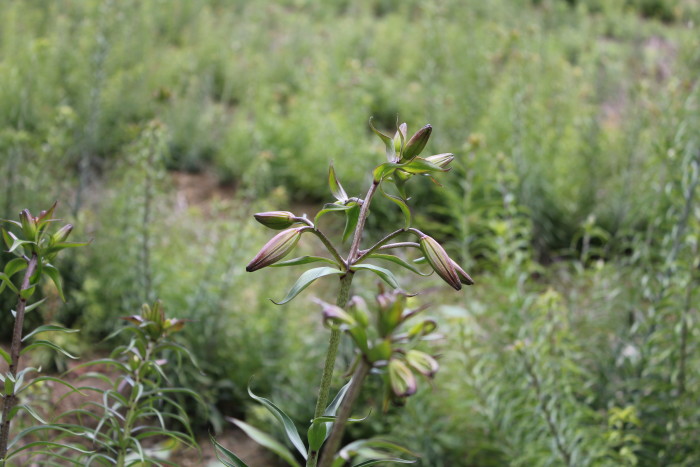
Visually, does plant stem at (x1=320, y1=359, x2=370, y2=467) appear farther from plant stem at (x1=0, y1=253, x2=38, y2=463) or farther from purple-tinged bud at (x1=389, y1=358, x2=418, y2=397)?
plant stem at (x1=0, y1=253, x2=38, y2=463)

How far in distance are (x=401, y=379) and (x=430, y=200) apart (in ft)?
12.6

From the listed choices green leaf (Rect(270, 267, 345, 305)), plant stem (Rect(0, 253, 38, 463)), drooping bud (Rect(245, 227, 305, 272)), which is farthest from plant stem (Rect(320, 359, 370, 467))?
plant stem (Rect(0, 253, 38, 463))

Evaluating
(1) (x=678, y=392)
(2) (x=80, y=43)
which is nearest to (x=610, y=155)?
(1) (x=678, y=392)

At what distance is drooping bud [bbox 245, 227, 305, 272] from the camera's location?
36.4 inches

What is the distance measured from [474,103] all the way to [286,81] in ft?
7.62

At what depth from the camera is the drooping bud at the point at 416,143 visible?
89 centimetres

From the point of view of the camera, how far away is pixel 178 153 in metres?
5.02

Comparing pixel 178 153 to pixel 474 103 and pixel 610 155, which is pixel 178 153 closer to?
pixel 474 103

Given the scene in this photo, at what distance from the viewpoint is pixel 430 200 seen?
447cm

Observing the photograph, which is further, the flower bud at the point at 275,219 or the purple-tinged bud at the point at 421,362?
the flower bud at the point at 275,219

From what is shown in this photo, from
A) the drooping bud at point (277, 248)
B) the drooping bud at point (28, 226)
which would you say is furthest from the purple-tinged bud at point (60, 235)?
the drooping bud at point (277, 248)

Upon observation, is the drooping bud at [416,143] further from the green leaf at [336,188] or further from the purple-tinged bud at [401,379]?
the purple-tinged bud at [401,379]

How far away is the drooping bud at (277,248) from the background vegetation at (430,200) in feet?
4.48

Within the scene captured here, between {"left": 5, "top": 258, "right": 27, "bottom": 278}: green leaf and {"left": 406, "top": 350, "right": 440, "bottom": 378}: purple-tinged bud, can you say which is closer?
{"left": 406, "top": 350, "right": 440, "bottom": 378}: purple-tinged bud
